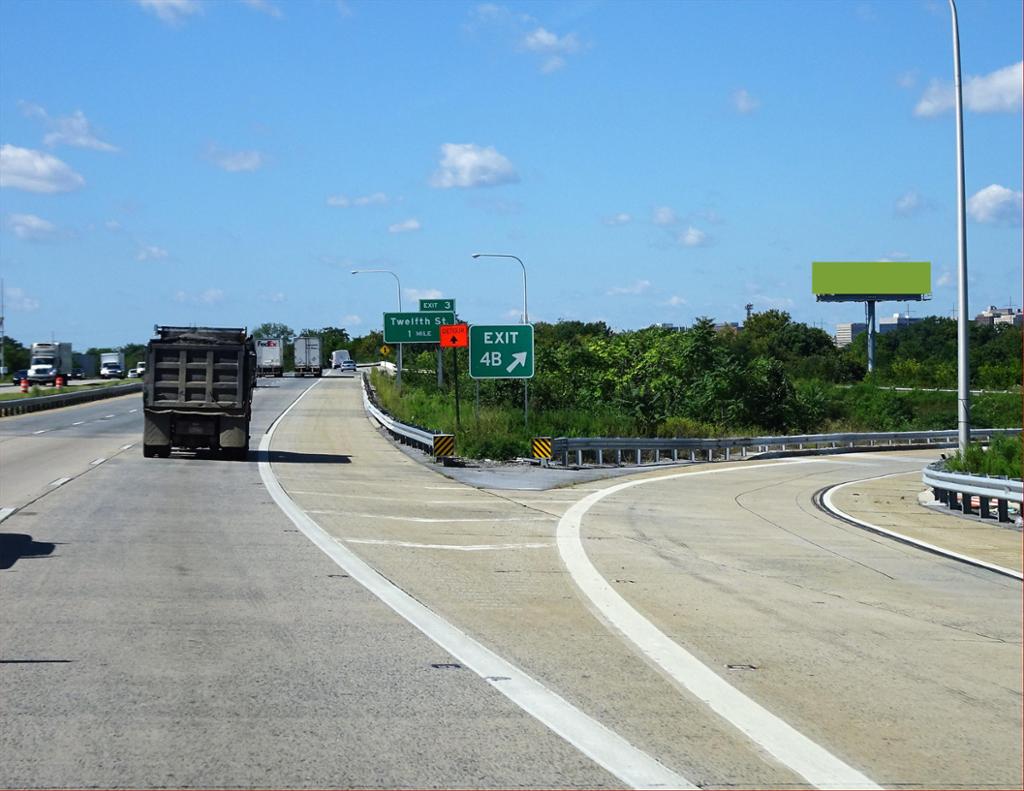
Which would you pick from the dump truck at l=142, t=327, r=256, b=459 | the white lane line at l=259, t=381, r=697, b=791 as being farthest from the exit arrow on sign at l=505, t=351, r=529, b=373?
the white lane line at l=259, t=381, r=697, b=791

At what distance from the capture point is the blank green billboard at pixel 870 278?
127 m

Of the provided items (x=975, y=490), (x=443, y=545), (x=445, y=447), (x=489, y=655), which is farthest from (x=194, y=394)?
(x=489, y=655)

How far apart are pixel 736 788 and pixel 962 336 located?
72.0ft

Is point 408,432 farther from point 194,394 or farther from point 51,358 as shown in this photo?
point 51,358

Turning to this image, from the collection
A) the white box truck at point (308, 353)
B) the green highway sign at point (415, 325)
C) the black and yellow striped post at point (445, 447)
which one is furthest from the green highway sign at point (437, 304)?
the white box truck at point (308, 353)

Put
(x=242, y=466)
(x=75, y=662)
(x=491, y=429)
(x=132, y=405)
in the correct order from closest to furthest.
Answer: (x=75, y=662) → (x=242, y=466) → (x=491, y=429) → (x=132, y=405)

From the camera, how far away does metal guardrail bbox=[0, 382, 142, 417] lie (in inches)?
2279

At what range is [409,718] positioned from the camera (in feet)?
23.7

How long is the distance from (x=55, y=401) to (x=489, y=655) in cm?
6117

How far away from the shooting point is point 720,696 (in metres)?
7.87

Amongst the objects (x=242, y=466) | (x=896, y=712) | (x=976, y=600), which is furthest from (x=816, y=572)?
(x=242, y=466)

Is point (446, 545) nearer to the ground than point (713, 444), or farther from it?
farther from it

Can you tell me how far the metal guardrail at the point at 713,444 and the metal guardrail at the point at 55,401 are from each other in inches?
1173

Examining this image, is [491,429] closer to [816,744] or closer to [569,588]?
[569,588]
